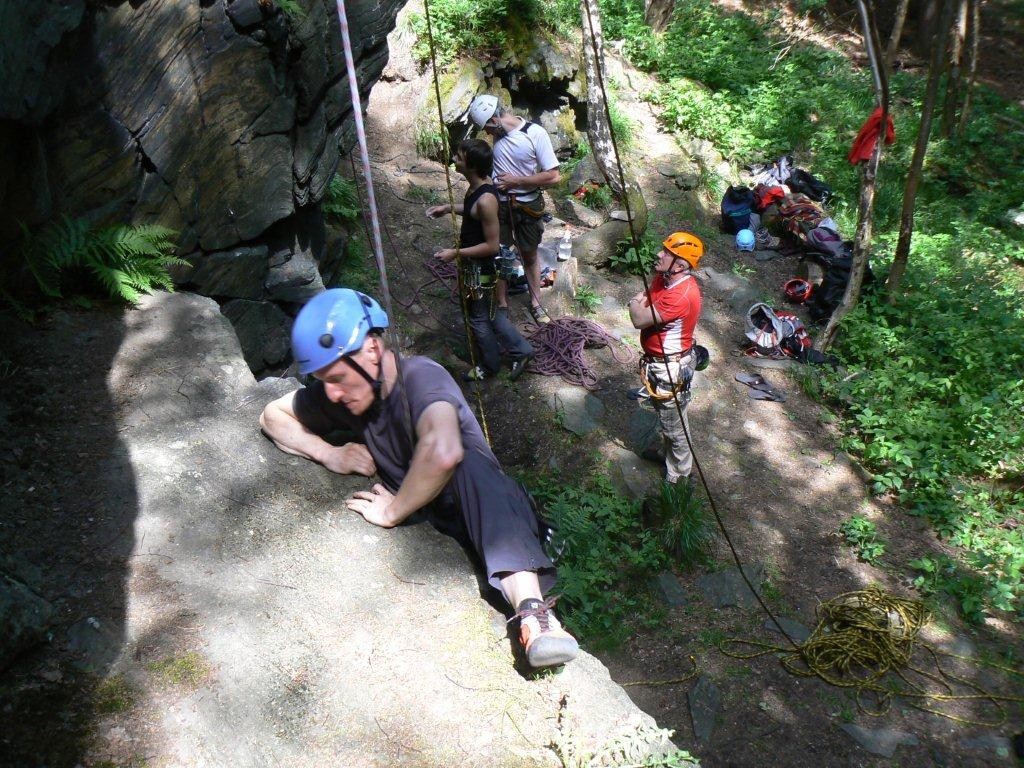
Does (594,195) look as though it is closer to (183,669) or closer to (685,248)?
(685,248)

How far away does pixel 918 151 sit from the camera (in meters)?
7.29

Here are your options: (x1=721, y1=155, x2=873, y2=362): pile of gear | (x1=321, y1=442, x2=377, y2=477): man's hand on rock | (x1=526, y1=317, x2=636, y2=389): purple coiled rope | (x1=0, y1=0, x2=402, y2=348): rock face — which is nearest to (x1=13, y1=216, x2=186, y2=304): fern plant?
(x1=0, y1=0, x2=402, y2=348): rock face

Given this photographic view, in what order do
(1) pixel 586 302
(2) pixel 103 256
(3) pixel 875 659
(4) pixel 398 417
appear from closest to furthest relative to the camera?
(4) pixel 398 417, (2) pixel 103 256, (3) pixel 875 659, (1) pixel 586 302

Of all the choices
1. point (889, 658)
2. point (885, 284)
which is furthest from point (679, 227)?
point (889, 658)

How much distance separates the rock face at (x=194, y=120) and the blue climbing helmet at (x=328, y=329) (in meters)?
1.91

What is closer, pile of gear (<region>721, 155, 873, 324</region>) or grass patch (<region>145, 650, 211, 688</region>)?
grass patch (<region>145, 650, 211, 688</region>)

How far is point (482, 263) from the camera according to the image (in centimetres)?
621

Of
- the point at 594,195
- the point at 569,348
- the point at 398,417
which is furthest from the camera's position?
the point at 594,195

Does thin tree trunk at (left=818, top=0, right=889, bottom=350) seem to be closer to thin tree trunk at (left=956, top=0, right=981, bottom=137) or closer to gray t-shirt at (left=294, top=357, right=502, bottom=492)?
gray t-shirt at (left=294, top=357, right=502, bottom=492)

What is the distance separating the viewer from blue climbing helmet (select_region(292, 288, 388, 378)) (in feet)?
9.91

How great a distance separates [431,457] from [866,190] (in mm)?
6376

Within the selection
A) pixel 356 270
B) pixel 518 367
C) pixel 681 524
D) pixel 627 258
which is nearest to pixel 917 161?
pixel 627 258

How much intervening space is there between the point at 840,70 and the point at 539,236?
1112cm

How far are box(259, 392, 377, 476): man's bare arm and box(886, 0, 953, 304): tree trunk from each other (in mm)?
6543
